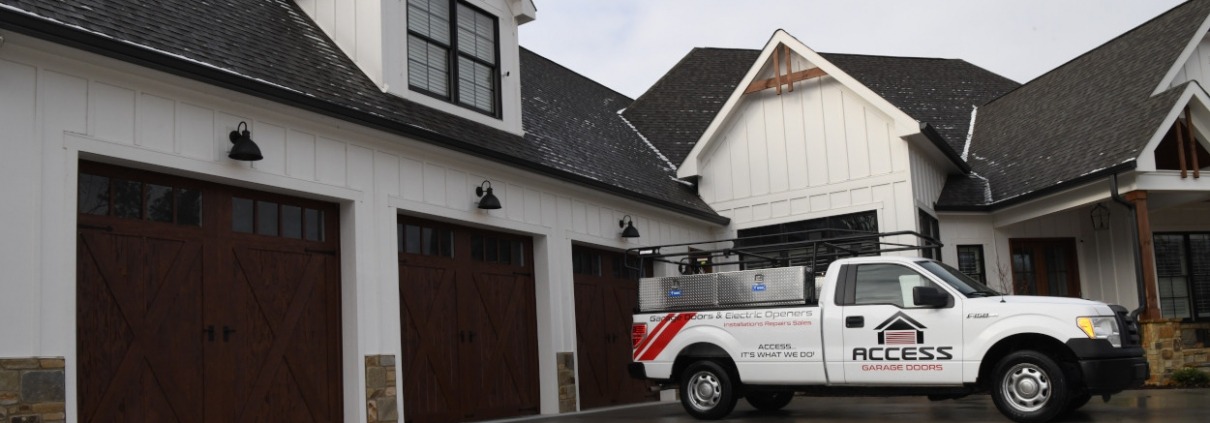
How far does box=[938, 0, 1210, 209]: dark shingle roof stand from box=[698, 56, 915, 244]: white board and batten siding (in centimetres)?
171

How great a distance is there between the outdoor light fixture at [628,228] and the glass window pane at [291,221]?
6.49 meters

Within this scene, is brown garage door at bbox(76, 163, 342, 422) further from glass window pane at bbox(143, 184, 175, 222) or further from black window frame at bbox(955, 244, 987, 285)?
black window frame at bbox(955, 244, 987, 285)

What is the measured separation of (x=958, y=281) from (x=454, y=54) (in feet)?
23.4

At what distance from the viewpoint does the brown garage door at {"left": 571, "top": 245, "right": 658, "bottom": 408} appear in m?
15.8

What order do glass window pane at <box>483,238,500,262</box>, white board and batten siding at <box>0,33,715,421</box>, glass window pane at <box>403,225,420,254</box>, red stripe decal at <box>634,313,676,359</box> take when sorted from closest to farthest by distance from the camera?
white board and batten siding at <box>0,33,715,421</box>, glass window pane at <box>403,225,420,254</box>, red stripe decal at <box>634,313,676,359</box>, glass window pane at <box>483,238,500,262</box>

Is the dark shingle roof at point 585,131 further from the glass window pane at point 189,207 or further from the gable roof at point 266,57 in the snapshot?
the glass window pane at point 189,207

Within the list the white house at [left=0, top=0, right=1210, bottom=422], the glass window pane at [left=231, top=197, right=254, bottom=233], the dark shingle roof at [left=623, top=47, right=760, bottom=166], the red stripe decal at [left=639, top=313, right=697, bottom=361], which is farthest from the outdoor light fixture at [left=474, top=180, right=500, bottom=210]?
the dark shingle roof at [left=623, top=47, right=760, bottom=166]

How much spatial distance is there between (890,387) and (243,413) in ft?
21.4

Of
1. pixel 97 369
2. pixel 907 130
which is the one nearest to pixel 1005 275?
pixel 907 130

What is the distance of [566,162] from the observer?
15.7 metres

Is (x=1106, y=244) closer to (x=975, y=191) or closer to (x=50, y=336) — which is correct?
(x=975, y=191)

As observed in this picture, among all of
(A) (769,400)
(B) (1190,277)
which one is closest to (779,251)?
(A) (769,400)

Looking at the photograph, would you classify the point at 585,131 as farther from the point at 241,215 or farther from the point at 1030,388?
the point at 1030,388

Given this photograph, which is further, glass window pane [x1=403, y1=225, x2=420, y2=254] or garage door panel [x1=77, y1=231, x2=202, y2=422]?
glass window pane [x1=403, y1=225, x2=420, y2=254]
